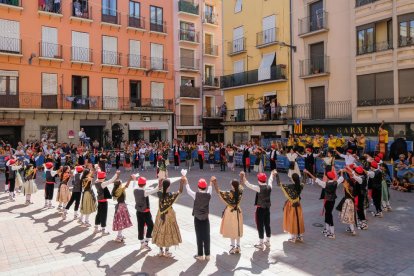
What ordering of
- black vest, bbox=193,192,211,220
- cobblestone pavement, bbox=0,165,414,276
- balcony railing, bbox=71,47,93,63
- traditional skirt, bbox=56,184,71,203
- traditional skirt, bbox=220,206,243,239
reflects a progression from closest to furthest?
cobblestone pavement, bbox=0,165,414,276 < black vest, bbox=193,192,211,220 < traditional skirt, bbox=220,206,243,239 < traditional skirt, bbox=56,184,71,203 < balcony railing, bbox=71,47,93,63

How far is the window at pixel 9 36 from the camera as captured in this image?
27.5 metres

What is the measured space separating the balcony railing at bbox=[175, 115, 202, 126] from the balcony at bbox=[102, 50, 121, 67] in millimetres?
7976

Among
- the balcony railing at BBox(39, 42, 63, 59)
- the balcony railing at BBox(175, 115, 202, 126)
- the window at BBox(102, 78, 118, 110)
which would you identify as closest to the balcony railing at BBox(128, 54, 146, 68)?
the window at BBox(102, 78, 118, 110)

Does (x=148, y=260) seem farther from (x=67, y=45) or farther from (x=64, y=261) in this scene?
(x=67, y=45)

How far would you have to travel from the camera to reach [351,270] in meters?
7.34

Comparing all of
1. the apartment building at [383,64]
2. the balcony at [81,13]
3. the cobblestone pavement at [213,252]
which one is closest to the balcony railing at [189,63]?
the balcony at [81,13]

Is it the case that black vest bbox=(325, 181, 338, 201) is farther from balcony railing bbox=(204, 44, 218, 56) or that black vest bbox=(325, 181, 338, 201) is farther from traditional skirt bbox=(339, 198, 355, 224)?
balcony railing bbox=(204, 44, 218, 56)

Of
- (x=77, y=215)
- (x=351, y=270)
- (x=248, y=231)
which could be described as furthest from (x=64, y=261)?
(x=351, y=270)

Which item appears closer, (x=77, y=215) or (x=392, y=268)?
(x=392, y=268)

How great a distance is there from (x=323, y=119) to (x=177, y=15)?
19.5 metres

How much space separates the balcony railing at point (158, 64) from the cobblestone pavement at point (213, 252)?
25.7 m

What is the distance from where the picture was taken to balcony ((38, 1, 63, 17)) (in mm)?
29312

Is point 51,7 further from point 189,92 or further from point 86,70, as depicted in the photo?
point 189,92

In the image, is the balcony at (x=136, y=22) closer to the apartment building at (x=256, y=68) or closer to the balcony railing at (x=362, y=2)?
the apartment building at (x=256, y=68)
